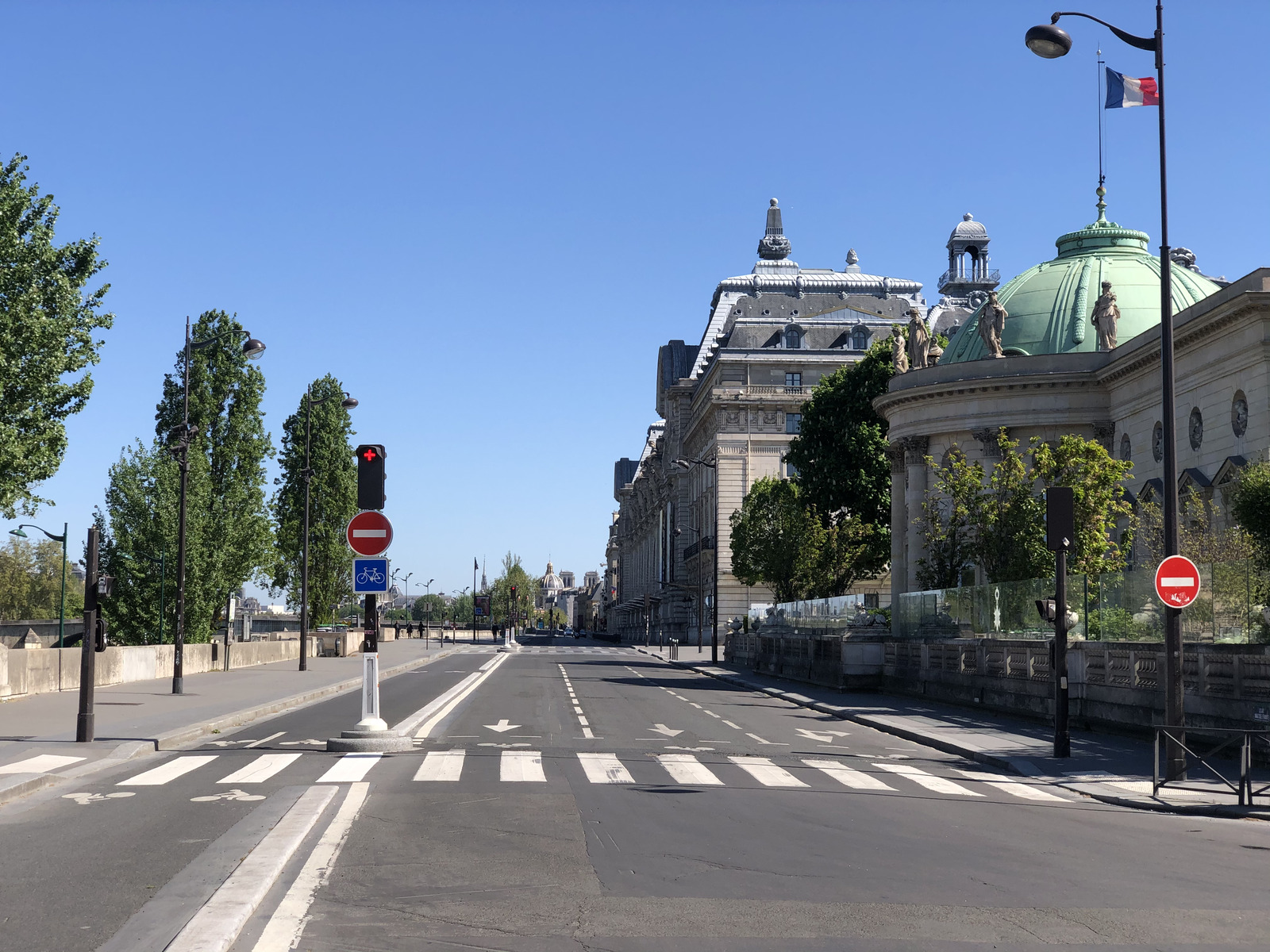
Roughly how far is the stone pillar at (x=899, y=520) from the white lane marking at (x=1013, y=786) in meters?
38.6

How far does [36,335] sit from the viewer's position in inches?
1072

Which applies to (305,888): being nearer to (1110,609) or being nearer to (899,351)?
(1110,609)

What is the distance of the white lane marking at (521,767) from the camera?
1582 cm

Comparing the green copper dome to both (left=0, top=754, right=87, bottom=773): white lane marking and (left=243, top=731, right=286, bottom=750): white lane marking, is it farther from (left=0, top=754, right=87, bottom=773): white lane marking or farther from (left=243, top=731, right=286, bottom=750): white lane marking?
(left=0, top=754, right=87, bottom=773): white lane marking

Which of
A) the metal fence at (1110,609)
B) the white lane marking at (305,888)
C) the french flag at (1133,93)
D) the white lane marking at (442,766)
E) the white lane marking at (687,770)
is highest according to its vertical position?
the french flag at (1133,93)

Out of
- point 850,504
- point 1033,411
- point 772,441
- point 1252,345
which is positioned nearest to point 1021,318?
A: point 1033,411

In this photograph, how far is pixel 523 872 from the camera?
32.1 feet

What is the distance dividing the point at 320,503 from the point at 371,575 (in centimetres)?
5913

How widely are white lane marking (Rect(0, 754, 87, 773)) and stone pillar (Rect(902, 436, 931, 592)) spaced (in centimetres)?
4191

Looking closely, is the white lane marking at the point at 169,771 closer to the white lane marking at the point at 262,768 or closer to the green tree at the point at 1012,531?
the white lane marking at the point at 262,768

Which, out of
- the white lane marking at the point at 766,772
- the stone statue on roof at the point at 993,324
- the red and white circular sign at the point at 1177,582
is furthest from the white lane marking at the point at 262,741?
the stone statue on roof at the point at 993,324

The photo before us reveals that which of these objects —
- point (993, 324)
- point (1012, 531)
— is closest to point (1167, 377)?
point (1012, 531)

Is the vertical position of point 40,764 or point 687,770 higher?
point 40,764

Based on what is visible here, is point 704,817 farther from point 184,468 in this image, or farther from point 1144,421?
point 1144,421
